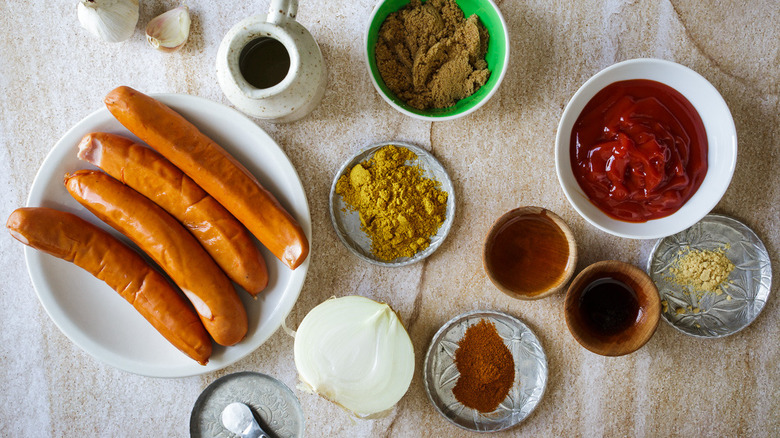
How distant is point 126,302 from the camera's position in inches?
41.4

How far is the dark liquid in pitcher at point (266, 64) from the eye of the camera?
97cm

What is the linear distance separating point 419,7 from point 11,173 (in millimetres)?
996

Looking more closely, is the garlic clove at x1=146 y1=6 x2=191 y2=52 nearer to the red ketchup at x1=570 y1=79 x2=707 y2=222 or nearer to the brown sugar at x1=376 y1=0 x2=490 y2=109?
the brown sugar at x1=376 y1=0 x2=490 y2=109

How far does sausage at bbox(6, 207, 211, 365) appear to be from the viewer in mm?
949

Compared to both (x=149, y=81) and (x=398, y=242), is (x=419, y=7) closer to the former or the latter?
(x=398, y=242)

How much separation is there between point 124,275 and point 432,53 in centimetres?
75

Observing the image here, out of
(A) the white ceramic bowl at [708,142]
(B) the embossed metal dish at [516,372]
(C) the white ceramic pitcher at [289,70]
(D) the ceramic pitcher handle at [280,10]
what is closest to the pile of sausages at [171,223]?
(C) the white ceramic pitcher at [289,70]

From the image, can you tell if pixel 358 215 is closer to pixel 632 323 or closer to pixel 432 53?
pixel 432 53

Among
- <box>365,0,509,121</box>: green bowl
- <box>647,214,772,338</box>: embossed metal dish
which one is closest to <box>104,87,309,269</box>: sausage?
<box>365,0,509,121</box>: green bowl

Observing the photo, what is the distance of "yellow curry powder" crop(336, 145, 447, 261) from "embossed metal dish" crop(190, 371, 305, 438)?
37cm

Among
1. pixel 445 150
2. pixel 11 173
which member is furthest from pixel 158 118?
pixel 445 150

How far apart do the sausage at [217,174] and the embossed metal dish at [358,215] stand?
14cm

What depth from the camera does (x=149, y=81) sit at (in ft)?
3.67

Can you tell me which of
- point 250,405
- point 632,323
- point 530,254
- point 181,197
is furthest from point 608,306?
point 181,197
